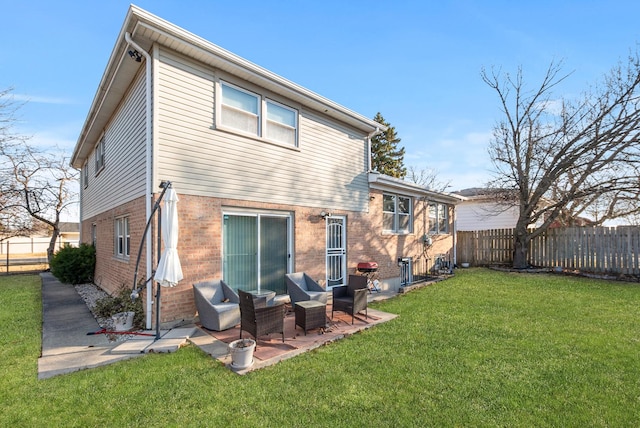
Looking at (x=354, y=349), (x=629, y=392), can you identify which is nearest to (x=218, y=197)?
(x=354, y=349)

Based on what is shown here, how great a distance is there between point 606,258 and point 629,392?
12.3 metres

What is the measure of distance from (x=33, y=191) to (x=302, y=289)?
2056 centimetres

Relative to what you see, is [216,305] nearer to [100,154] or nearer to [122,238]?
[122,238]

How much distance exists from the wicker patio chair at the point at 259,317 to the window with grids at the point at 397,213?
716cm

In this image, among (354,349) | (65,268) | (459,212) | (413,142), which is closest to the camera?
(354,349)

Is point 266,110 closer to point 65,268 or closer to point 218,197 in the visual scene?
point 218,197

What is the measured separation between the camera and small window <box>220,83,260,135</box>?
7.11 meters

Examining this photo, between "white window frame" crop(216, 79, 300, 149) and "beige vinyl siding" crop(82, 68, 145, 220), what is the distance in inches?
61.8

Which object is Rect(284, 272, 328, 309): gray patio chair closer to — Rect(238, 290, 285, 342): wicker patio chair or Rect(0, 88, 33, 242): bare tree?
Rect(238, 290, 285, 342): wicker patio chair

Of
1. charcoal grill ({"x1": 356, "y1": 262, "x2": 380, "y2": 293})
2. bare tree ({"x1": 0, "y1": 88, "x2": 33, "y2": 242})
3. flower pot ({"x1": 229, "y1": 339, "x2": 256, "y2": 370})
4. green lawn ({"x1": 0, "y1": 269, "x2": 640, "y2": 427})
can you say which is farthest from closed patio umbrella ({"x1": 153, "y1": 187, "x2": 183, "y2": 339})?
bare tree ({"x1": 0, "y1": 88, "x2": 33, "y2": 242})

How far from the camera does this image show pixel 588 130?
45.1 feet

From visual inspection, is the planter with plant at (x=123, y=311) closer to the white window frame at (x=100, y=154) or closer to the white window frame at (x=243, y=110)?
the white window frame at (x=243, y=110)

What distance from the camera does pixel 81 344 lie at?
5.20 m

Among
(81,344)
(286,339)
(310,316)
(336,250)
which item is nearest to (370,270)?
(336,250)
